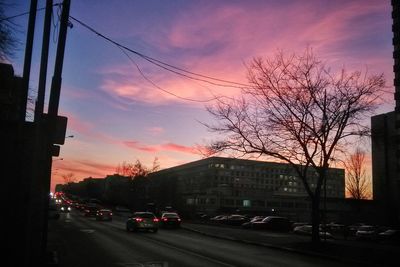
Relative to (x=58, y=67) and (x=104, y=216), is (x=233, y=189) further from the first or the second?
(x=58, y=67)

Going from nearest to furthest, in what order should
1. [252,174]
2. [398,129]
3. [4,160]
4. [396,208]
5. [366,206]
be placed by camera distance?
[4,160] < [398,129] < [396,208] < [366,206] < [252,174]

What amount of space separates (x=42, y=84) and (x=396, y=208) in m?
92.0

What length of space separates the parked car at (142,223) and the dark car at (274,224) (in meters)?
17.7

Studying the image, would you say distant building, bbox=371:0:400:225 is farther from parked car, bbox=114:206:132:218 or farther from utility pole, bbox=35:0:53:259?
utility pole, bbox=35:0:53:259

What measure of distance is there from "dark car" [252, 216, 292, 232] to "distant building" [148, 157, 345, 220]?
69274 mm

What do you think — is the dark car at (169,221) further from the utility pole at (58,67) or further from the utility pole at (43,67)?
the utility pole at (43,67)

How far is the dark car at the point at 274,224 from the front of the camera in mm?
49938

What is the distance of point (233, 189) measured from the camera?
147m

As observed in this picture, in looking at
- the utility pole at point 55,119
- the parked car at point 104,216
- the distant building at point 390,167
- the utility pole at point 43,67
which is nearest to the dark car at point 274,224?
the parked car at point 104,216

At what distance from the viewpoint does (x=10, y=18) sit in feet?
54.0

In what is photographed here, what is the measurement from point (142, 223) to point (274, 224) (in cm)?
2011

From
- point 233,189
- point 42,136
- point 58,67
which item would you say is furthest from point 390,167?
point 42,136

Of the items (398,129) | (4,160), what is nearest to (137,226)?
(4,160)

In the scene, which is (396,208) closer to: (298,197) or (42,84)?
(298,197)
